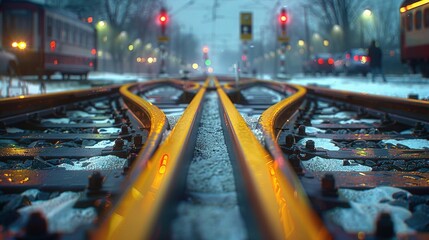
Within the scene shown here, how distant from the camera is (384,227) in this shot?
2004 millimetres

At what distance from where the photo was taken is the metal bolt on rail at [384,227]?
6.53 feet

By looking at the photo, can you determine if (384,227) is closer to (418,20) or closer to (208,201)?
(208,201)

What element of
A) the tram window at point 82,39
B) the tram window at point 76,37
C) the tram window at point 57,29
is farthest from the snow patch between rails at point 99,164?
the tram window at point 82,39

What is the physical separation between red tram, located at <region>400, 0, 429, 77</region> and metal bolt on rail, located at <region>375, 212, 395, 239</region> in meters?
18.8

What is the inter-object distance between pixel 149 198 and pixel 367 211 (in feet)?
3.98

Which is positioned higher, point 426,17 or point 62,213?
point 426,17

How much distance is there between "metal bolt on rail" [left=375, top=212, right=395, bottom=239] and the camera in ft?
6.53

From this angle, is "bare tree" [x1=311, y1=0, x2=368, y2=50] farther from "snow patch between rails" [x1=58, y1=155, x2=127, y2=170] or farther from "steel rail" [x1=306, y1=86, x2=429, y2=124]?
"snow patch between rails" [x1=58, y1=155, x2=127, y2=170]

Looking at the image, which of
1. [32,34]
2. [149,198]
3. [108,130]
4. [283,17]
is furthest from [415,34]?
[149,198]

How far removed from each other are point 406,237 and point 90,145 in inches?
147

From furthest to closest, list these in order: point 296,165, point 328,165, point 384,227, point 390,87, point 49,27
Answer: point 49,27
point 390,87
point 328,165
point 296,165
point 384,227

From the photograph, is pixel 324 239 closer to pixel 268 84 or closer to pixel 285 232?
pixel 285 232

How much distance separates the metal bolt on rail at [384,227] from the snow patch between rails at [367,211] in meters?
0.08

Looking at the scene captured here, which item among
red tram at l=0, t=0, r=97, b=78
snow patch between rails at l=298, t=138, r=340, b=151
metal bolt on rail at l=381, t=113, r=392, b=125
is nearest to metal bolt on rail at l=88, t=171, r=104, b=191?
snow patch between rails at l=298, t=138, r=340, b=151
